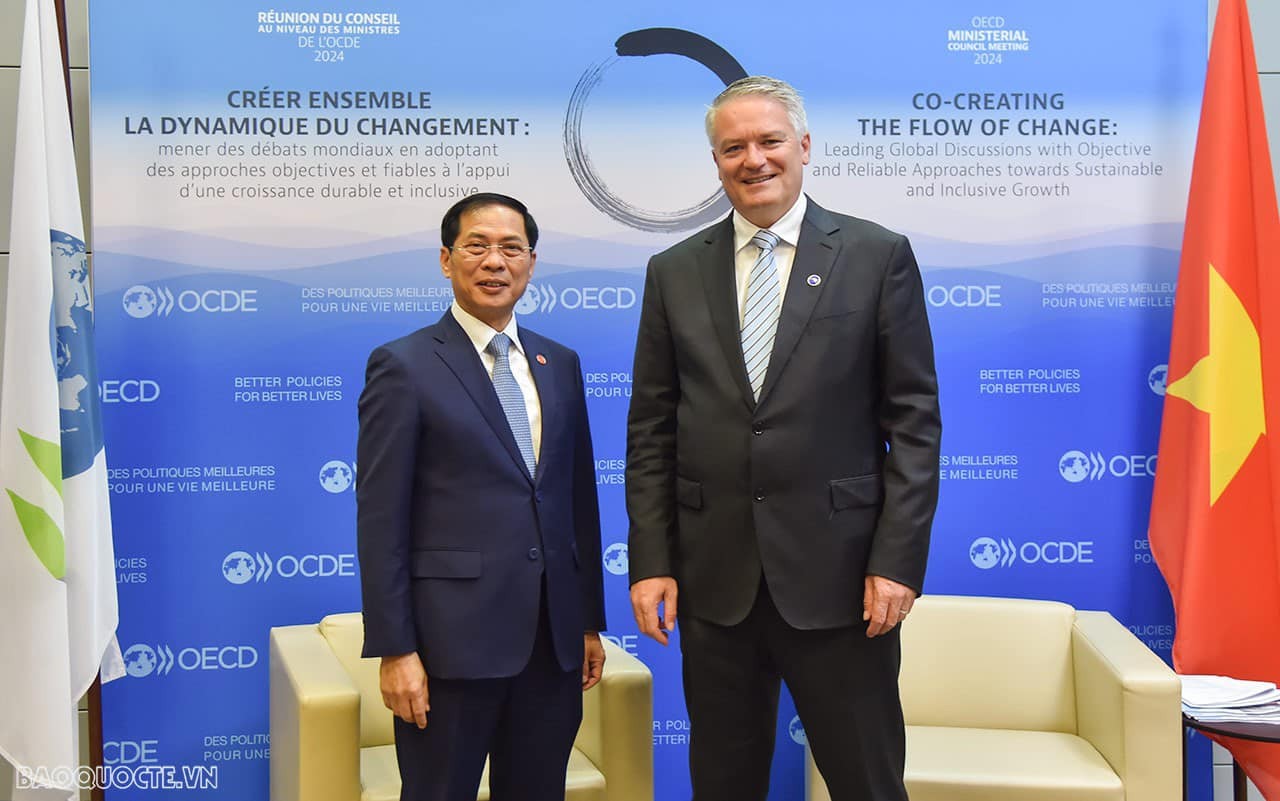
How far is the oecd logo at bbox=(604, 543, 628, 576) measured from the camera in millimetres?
3660

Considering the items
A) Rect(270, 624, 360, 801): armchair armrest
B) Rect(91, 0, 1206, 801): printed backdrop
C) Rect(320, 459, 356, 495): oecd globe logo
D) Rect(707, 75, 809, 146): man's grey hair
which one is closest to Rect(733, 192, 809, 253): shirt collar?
Rect(707, 75, 809, 146): man's grey hair

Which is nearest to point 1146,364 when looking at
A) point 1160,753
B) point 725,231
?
point 1160,753

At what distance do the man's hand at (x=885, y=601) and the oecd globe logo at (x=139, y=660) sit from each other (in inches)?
93.8

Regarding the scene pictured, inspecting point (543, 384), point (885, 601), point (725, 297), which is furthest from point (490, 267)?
point (885, 601)

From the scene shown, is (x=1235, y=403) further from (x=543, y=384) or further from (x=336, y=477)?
(x=336, y=477)

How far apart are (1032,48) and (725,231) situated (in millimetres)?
1821

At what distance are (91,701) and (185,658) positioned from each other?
291 mm

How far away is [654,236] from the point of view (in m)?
3.62

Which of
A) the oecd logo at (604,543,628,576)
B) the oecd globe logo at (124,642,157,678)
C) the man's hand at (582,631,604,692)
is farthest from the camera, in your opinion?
the oecd logo at (604,543,628,576)

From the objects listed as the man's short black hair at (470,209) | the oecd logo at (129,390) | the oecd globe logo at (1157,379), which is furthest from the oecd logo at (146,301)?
the oecd globe logo at (1157,379)

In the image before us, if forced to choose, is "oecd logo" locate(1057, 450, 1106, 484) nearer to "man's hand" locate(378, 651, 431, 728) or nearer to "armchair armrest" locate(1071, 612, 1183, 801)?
"armchair armrest" locate(1071, 612, 1183, 801)

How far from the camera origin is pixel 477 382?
2303 mm

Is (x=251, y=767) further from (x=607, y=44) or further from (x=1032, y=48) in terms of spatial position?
(x=1032, y=48)

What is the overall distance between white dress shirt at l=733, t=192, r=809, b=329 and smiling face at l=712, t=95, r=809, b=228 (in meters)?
0.03
